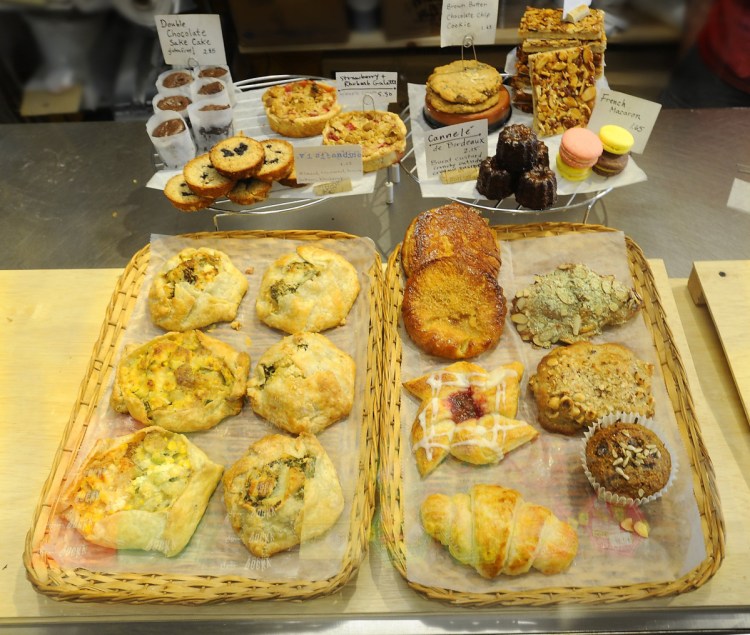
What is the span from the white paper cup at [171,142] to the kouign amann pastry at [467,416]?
186 cm

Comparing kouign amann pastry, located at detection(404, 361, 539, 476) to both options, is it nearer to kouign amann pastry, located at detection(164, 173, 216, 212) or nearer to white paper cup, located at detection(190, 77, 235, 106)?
kouign amann pastry, located at detection(164, 173, 216, 212)

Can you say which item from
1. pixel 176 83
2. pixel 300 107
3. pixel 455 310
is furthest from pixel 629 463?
pixel 176 83

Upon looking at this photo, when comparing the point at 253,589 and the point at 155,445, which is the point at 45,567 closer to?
the point at 155,445

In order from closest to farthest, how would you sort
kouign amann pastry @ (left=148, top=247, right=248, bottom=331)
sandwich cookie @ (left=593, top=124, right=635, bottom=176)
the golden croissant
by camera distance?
1. the golden croissant
2. kouign amann pastry @ (left=148, top=247, right=248, bottom=331)
3. sandwich cookie @ (left=593, top=124, right=635, bottom=176)

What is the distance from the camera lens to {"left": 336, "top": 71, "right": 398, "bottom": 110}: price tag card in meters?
3.39

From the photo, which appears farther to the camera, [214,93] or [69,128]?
[69,128]

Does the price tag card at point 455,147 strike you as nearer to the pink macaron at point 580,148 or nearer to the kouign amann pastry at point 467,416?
the pink macaron at point 580,148

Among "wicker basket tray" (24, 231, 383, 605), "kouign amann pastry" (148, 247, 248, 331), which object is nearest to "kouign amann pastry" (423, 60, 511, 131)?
"wicker basket tray" (24, 231, 383, 605)

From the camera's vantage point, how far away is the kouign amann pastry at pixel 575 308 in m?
2.80

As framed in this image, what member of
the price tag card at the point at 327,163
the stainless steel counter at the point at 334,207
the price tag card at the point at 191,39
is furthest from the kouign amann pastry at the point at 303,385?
the price tag card at the point at 191,39

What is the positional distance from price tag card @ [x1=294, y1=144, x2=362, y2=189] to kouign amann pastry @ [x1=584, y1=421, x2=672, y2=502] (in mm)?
1789

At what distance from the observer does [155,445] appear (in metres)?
2.46

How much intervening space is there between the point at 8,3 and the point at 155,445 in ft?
10.0

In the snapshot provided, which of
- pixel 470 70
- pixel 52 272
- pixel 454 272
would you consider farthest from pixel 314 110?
pixel 52 272
